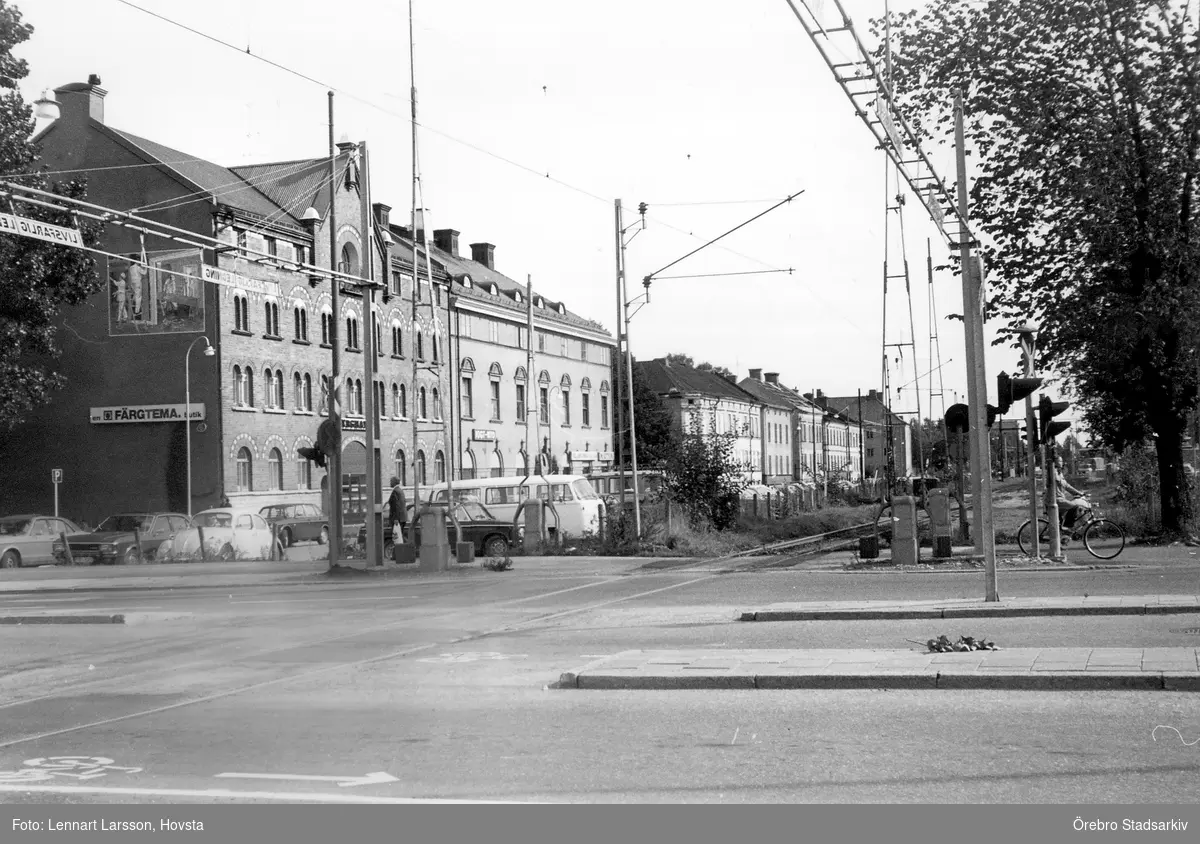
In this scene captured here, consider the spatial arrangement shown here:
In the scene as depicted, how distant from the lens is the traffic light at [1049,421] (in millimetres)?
21959

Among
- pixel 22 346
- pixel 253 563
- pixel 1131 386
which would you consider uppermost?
pixel 22 346

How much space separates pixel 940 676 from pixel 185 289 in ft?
142

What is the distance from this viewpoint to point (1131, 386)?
89.1ft

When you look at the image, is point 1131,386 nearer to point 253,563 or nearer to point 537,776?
point 253,563

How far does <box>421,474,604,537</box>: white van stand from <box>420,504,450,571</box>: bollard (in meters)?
7.13

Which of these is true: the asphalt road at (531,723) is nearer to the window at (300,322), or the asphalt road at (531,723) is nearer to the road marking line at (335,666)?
the road marking line at (335,666)

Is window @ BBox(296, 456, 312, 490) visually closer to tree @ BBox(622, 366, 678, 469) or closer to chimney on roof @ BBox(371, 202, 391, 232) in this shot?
chimney on roof @ BBox(371, 202, 391, 232)

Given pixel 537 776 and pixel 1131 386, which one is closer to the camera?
pixel 537 776

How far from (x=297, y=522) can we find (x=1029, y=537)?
24.9 metres

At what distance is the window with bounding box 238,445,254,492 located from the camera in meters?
48.3

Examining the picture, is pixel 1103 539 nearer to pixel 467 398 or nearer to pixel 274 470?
pixel 274 470

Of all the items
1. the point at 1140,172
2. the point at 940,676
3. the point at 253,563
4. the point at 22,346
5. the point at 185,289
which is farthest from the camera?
the point at 185,289

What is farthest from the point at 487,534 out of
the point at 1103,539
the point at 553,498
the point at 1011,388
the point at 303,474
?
the point at 303,474
